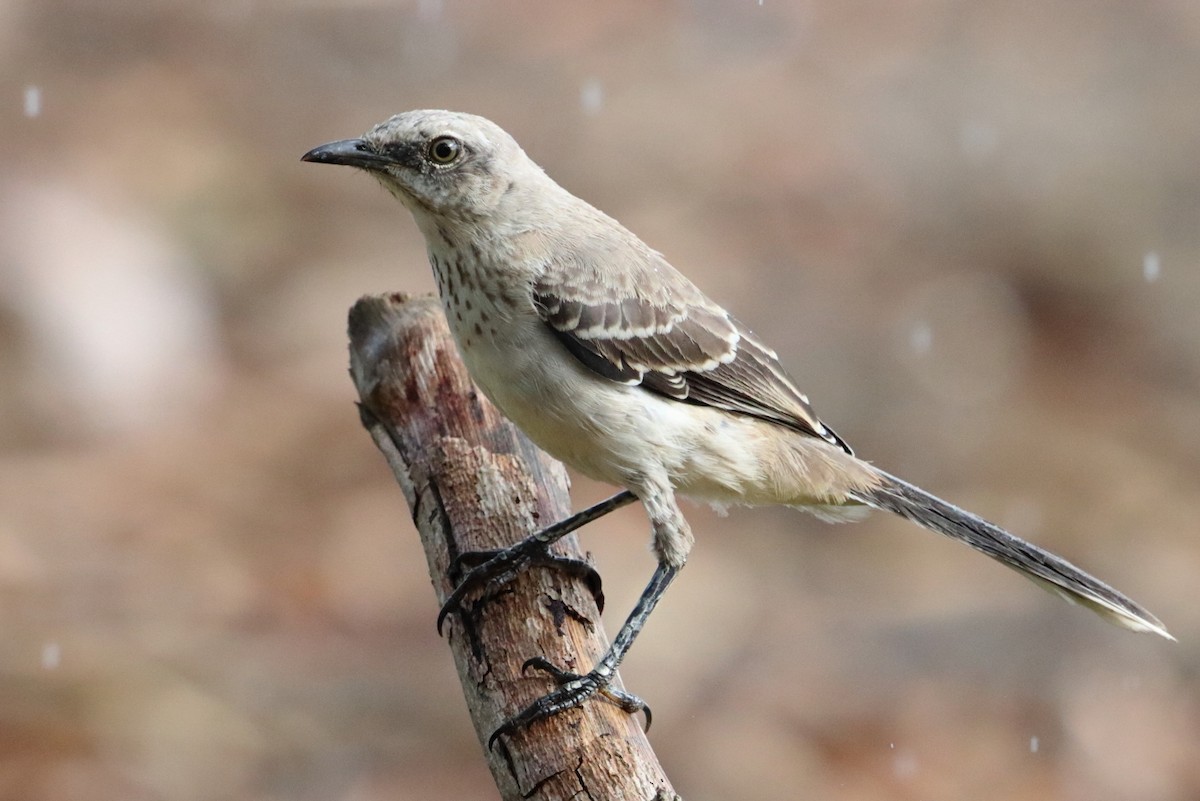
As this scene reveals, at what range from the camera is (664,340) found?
13.7ft

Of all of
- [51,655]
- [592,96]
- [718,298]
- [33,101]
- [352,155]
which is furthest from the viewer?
[592,96]

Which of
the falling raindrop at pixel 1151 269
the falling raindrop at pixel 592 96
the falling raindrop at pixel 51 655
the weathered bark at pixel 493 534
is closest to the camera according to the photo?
the weathered bark at pixel 493 534

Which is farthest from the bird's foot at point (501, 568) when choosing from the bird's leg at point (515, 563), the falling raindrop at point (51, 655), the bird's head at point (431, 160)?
the falling raindrop at point (51, 655)

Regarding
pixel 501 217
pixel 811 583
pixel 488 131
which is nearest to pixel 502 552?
pixel 501 217

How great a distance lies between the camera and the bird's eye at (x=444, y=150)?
3969 mm

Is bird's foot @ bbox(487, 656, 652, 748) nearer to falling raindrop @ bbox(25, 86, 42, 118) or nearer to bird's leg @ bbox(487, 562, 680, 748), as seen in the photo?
bird's leg @ bbox(487, 562, 680, 748)

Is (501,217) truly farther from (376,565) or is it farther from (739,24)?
(739,24)

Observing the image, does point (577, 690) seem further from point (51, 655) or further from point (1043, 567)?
point (51, 655)

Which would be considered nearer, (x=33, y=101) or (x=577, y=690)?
(x=577, y=690)

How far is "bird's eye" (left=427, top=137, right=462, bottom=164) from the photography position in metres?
3.97

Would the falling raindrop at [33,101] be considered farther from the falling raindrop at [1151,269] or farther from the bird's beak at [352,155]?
the falling raindrop at [1151,269]

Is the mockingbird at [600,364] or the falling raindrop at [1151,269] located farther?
the falling raindrop at [1151,269]

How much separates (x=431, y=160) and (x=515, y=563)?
4.14 ft

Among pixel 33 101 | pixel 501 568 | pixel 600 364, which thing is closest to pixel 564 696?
pixel 501 568
